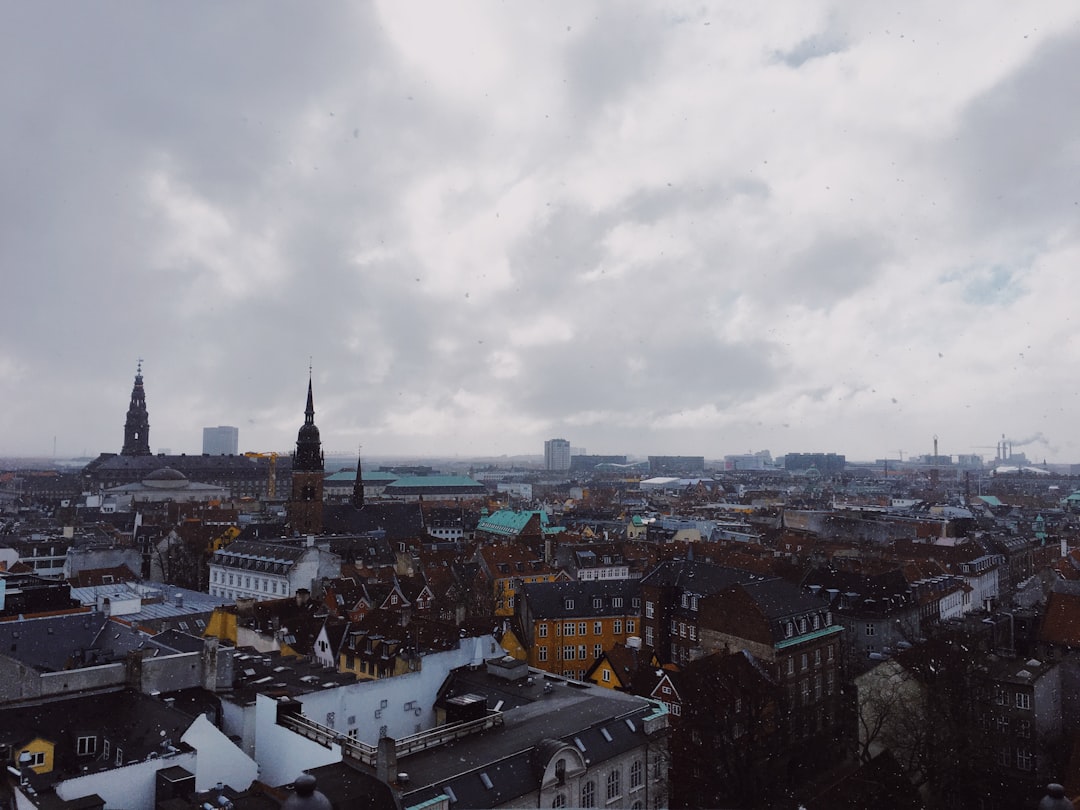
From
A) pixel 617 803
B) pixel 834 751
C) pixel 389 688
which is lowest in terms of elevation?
pixel 834 751

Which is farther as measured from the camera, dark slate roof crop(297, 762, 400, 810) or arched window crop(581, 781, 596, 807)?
arched window crop(581, 781, 596, 807)

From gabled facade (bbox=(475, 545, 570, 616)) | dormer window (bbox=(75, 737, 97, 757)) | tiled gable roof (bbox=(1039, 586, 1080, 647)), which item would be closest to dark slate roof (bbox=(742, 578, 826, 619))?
tiled gable roof (bbox=(1039, 586, 1080, 647))

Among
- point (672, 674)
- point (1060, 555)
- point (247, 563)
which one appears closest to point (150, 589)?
point (247, 563)

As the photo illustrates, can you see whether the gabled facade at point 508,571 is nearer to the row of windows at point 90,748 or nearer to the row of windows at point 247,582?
the row of windows at point 247,582

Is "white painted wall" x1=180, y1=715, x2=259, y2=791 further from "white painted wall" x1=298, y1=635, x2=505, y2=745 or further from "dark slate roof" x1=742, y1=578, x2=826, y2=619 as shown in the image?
"dark slate roof" x1=742, y1=578, x2=826, y2=619

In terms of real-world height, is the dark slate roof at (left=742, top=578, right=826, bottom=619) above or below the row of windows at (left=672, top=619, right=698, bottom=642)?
above

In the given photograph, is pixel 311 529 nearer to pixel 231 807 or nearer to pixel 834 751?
pixel 834 751
